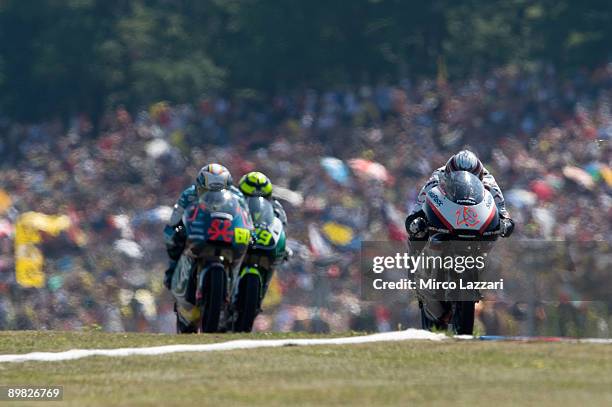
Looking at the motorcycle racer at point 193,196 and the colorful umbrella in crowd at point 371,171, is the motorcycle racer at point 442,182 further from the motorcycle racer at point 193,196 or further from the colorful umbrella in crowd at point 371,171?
the colorful umbrella in crowd at point 371,171

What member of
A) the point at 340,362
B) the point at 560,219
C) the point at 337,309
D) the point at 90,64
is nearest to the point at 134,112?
the point at 90,64

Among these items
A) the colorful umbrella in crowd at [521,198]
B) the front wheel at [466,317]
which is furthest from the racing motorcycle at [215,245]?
the colorful umbrella in crowd at [521,198]

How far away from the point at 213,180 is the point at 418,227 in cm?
234

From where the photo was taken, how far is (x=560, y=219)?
26.4 m

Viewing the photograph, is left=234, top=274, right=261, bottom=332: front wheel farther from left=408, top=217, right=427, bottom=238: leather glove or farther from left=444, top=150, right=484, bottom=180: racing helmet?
left=444, top=150, right=484, bottom=180: racing helmet

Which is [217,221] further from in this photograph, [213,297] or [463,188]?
[463,188]

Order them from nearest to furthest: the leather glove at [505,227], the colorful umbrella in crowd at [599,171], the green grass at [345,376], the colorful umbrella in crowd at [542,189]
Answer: the green grass at [345,376]
the leather glove at [505,227]
the colorful umbrella in crowd at [542,189]
the colorful umbrella in crowd at [599,171]

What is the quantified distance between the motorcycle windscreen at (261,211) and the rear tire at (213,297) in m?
1.68

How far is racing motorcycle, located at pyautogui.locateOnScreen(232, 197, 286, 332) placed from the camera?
18.0 m

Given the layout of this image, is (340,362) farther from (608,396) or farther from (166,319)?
(166,319)

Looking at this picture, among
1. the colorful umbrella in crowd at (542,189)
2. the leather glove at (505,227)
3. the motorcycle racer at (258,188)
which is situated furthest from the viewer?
the colorful umbrella in crowd at (542,189)

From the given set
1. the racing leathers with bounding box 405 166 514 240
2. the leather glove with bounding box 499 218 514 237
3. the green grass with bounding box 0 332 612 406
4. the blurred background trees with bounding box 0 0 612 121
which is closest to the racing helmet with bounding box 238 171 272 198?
the racing leathers with bounding box 405 166 514 240

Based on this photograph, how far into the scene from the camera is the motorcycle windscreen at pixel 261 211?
18.7 metres

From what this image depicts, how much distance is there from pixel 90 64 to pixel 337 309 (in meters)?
26.3
